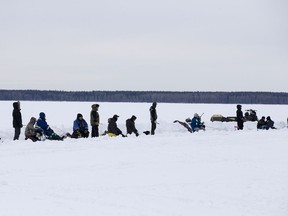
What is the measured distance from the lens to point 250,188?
980cm

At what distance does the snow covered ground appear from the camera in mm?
8016

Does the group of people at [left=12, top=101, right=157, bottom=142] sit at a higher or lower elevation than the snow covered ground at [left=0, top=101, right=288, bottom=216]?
higher

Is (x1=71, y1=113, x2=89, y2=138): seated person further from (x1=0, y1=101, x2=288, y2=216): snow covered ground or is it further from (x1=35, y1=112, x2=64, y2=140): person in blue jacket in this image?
(x1=0, y1=101, x2=288, y2=216): snow covered ground

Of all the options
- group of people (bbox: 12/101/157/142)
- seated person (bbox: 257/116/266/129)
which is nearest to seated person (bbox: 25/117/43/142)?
group of people (bbox: 12/101/157/142)

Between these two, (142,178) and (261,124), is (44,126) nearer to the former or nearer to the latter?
(142,178)

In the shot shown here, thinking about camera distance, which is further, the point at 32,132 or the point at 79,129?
the point at 79,129

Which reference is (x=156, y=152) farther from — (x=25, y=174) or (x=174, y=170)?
(x=25, y=174)

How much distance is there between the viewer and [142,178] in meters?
10.8

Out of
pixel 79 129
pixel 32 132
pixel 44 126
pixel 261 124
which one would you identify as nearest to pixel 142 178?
pixel 32 132

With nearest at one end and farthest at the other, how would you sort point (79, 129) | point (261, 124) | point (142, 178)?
1. point (142, 178)
2. point (79, 129)
3. point (261, 124)

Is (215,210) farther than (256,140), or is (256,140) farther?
(256,140)

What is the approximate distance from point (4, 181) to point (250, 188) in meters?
4.42

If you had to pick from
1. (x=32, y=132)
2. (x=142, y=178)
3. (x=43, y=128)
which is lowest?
(x=142, y=178)

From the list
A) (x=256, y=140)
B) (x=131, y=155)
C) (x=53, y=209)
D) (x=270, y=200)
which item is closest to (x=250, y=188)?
(x=270, y=200)
